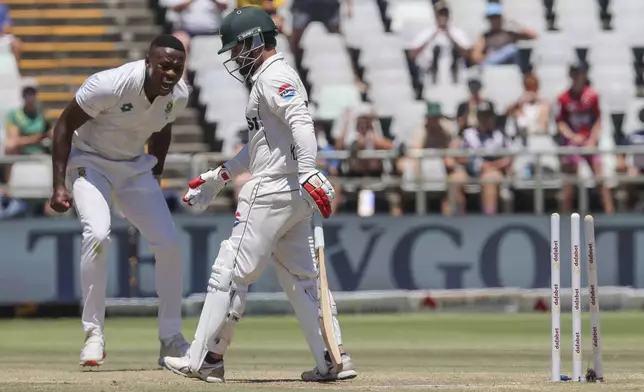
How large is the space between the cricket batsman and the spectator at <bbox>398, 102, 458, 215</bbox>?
8.42 metres

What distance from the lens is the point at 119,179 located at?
1011cm

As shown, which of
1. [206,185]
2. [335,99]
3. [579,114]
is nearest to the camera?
[206,185]

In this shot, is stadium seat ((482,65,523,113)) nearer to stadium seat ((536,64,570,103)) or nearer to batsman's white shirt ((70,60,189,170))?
stadium seat ((536,64,570,103))

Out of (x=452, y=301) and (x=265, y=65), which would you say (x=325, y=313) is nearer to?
(x=265, y=65)

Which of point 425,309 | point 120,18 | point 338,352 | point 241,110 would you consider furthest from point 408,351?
point 120,18

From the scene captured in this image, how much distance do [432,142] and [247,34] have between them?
9.45 meters

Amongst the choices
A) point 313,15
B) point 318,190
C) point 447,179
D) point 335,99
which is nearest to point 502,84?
point 335,99

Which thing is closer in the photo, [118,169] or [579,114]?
[118,169]

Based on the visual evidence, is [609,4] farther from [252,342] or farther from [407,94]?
[252,342]

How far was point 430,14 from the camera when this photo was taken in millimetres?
21141

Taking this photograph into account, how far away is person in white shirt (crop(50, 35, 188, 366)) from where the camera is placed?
9.84 meters

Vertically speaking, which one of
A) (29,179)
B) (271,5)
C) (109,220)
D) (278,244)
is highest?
(271,5)

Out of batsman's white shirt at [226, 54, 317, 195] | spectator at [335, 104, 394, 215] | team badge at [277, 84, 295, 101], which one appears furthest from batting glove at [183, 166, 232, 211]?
spectator at [335, 104, 394, 215]

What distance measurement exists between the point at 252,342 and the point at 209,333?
4642 millimetres
